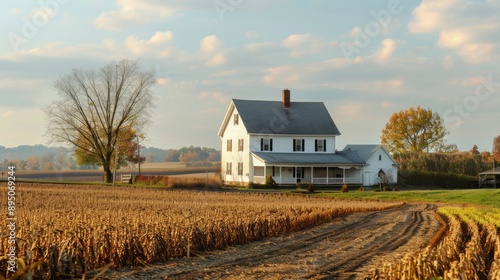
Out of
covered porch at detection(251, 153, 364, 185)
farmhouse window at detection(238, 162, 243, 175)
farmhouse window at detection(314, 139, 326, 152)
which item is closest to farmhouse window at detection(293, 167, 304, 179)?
covered porch at detection(251, 153, 364, 185)

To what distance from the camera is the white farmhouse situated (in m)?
68.4

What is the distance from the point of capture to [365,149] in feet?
242

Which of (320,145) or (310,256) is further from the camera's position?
(320,145)

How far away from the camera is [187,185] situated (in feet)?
205

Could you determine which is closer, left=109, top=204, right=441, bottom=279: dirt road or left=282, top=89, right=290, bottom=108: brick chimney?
left=109, top=204, right=441, bottom=279: dirt road

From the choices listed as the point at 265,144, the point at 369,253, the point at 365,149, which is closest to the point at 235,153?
the point at 265,144

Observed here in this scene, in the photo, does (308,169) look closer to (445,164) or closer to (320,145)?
(320,145)

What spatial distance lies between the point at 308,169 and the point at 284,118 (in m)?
6.62

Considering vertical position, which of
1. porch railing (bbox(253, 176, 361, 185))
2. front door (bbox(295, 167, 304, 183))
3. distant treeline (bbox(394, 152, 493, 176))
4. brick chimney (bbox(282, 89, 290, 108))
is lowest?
porch railing (bbox(253, 176, 361, 185))

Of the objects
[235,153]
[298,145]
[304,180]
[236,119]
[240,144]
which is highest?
[236,119]

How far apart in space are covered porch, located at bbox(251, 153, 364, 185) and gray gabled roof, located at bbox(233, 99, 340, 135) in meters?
2.80

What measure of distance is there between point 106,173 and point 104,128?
5.26 m

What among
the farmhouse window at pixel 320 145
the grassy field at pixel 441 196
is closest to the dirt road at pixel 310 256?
the grassy field at pixel 441 196

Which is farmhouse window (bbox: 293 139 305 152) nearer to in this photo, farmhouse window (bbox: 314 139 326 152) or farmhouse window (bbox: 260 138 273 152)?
farmhouse window (bbox: 314 139 326 152)
